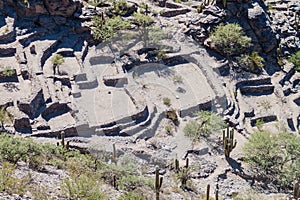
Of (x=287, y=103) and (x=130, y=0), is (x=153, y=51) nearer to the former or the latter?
(x=130, y=0)

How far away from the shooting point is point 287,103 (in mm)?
41094

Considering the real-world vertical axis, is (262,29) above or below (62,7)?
below

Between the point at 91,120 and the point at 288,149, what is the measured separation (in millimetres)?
13915

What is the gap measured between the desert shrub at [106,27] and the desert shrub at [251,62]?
442 inches

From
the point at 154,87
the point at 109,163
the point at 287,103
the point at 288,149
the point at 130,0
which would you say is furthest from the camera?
the point at 130,0

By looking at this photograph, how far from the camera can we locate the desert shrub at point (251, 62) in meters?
42.9

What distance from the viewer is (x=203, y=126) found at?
3334 cm

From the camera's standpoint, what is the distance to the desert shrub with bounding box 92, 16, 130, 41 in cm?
4197

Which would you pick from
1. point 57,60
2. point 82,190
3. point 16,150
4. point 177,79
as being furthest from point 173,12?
point 82,190

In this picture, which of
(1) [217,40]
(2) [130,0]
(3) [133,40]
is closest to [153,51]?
(3) [133,40]

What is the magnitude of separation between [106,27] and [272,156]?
64.7ft

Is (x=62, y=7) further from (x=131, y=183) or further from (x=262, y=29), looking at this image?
(x=131, y=183)

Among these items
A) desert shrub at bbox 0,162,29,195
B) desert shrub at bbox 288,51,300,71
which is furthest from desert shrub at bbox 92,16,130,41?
desert shrub at bbox 0,162,29,195

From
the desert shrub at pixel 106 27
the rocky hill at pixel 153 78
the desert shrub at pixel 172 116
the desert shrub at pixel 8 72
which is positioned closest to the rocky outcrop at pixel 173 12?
the rocky hill at pixel 153 78
